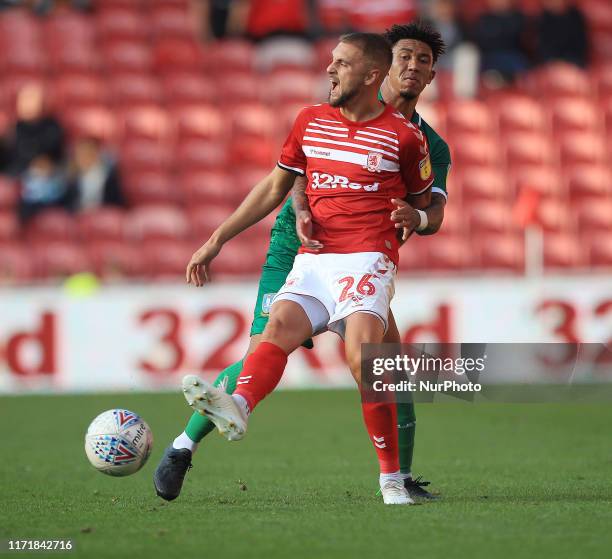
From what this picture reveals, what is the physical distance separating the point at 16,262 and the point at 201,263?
9477 millimetres

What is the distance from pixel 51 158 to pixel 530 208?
18.0 feet

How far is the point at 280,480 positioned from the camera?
276 inches

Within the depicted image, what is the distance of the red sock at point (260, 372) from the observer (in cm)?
555

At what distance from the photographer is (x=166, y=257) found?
603 inches

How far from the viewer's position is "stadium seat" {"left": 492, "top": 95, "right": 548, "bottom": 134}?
17.3 m

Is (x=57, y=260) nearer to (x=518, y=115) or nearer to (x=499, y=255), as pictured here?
(x=499, y=255)

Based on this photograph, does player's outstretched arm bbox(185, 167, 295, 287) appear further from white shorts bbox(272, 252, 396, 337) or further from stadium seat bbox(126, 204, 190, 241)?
stadium seat bbox(126, 204, 190, 241)

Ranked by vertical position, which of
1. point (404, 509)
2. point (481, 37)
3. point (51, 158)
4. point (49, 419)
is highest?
point (481, 37)

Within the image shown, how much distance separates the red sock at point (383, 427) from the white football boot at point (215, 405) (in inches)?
26.3

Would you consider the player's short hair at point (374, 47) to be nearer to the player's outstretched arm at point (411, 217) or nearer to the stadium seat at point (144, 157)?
the player's outstretched arm at point (411, 217)

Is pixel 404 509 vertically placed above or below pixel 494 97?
below

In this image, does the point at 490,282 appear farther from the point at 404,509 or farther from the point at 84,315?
the point at 404,509

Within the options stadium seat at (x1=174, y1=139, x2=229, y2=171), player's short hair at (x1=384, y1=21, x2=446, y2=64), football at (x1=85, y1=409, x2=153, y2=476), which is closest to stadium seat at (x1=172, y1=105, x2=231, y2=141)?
stadium seat at (x1=174, y1=139, x2=229, y2=171)

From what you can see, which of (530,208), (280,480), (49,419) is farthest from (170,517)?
(530,208)
